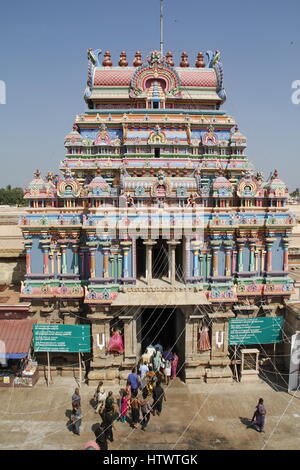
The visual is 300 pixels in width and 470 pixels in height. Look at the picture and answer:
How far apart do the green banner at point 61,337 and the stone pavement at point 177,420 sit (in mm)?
1663

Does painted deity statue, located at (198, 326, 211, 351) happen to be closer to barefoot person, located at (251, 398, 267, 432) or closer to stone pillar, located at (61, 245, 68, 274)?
barefoot person, located at (251, 398, 267, 432)

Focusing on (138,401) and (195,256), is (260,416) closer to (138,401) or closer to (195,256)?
(138,401)

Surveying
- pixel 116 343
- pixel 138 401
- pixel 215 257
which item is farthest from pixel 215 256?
pixel 138 401

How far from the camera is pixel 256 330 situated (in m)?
16.5

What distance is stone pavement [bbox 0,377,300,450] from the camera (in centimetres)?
1227

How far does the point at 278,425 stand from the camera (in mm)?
13227

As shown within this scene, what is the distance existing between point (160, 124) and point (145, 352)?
42.6ft

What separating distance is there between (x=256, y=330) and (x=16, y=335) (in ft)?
35.1

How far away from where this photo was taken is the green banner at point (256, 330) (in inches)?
Result: 642

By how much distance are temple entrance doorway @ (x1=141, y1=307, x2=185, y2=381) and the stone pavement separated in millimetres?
2315

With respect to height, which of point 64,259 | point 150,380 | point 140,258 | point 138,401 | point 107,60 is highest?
point 107,60

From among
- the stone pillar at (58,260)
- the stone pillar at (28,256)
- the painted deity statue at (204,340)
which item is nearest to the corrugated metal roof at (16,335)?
the stone pillar at (28,256)

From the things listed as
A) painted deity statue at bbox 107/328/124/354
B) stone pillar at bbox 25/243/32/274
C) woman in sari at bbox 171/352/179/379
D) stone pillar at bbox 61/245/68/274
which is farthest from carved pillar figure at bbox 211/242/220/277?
stone pillar at bbox 25/243/32/274

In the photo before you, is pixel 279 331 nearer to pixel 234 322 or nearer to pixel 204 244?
pixel 234 322
